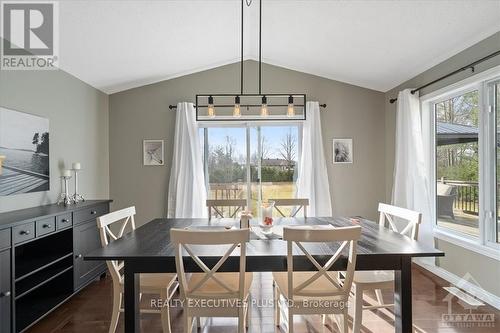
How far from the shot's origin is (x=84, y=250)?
3076 millimetres

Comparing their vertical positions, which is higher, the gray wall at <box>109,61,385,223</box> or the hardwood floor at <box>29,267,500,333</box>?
the gray wall at <box>109,61,385,223</box>

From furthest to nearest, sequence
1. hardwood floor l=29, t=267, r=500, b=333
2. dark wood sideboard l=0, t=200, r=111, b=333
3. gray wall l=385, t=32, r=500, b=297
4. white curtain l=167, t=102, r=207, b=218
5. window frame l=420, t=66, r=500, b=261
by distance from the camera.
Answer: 1. white curtain l=167, t=102, r=207, b=218
2. window frame l=420, t=66, r=500, b=261
3. gray wall l=385, t=32, r=500, b=297
4. hardwood floor l=29, t=267, r=500, b=333
5. dark wood sideboard l=0, t=200, r=111, b=333

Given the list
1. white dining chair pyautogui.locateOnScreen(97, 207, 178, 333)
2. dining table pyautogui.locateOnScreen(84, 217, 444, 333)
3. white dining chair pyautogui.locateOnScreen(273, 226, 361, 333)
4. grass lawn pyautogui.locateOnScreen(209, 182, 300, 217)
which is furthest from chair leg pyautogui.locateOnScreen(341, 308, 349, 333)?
grass lawn pyautogui.locateOnScreen(209, 182, 300, 217)

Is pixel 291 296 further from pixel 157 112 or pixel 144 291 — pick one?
pixel 157 112

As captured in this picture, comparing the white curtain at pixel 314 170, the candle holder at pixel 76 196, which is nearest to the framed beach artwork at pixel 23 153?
the candle holder at pixel 76 196

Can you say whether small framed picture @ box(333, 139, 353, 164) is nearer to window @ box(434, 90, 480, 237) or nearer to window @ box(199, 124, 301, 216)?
window @ box(199, 124, 301, 216)

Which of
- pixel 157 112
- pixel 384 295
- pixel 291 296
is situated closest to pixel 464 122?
pixel 384 295

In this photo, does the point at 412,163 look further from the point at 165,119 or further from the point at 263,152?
the point at 165,119

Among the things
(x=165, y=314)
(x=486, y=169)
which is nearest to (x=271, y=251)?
(x=165, y=314)

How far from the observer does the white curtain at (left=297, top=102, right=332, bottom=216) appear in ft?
13.8

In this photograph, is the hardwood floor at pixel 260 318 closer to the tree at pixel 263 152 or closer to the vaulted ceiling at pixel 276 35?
the tree at pixel 263 152

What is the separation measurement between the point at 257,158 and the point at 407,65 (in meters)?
2.28

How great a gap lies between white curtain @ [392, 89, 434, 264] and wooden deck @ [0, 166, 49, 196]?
4.10 metres

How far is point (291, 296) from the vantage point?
5.77 feet
